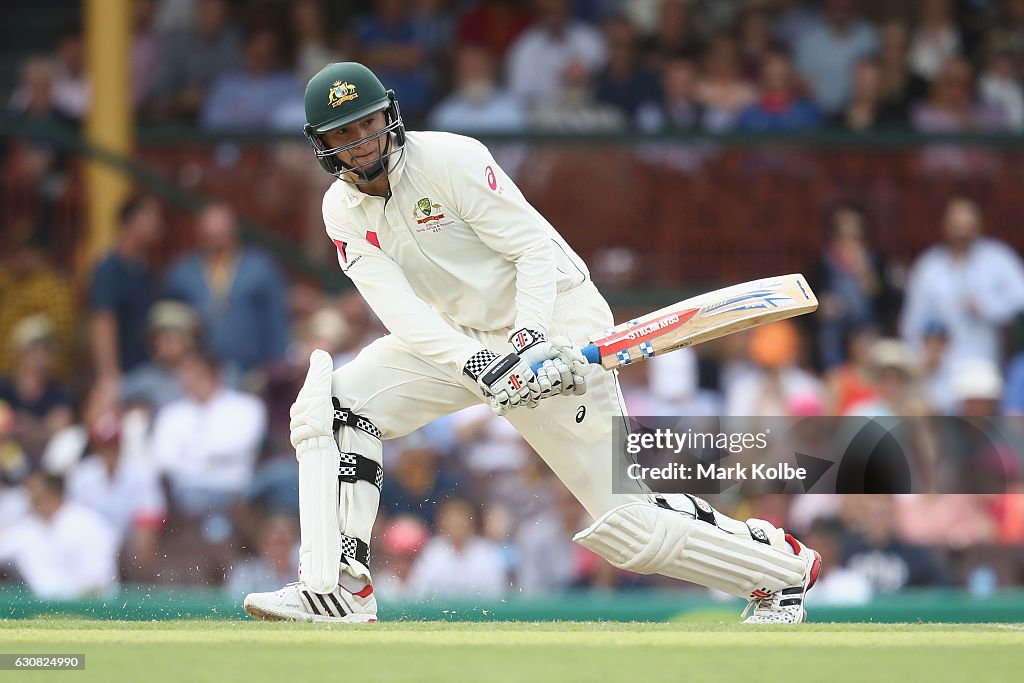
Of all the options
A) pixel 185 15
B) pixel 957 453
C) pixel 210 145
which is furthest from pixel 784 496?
pixel 185 15

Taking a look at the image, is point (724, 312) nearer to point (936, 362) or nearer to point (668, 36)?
point (936, 362)

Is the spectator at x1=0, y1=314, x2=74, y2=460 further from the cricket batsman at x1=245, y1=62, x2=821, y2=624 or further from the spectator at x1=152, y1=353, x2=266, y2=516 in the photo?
the cricket batsman at x1=245, y1=62, x2=821, y2=624

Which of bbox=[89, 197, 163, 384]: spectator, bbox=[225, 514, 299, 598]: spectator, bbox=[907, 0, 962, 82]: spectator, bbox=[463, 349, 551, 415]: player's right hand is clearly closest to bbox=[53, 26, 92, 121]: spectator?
bbox=[89, 197, 163, 384]: spectator

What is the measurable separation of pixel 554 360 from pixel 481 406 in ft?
13.0

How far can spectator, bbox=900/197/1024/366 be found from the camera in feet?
31.6

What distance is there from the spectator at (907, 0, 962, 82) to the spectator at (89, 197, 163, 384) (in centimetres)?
476

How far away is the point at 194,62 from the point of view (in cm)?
1134

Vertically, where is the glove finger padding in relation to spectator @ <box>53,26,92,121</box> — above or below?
below

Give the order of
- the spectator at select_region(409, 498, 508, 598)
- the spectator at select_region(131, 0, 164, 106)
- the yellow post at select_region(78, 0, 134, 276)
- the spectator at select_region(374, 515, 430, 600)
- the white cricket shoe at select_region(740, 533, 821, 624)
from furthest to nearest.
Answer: the spectator at select_region(131, 0, 164, 106)
the yellow post at select_region(78, 0, 134, 276)
the spectator at select_region(409, 498, 508, 598)
the spectator at select_region(374, 515, 430, 600)
the white cricket shoe at select_region(740, 533, 821, 624)

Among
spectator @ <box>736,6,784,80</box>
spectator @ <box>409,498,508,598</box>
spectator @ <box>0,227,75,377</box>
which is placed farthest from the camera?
spectator @ <box>736,6,784,80</box>

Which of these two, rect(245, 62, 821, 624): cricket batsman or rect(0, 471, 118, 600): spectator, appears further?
rect(0, 471, 118, 600): spectator

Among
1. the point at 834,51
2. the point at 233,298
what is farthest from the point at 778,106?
the point at 233,298

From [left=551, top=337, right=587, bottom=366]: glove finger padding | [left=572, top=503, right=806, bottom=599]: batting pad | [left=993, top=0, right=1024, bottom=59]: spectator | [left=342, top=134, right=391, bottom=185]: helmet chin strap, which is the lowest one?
[left=572, top=503, right=806, bottom=599]: batting pad

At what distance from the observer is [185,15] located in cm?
1161
